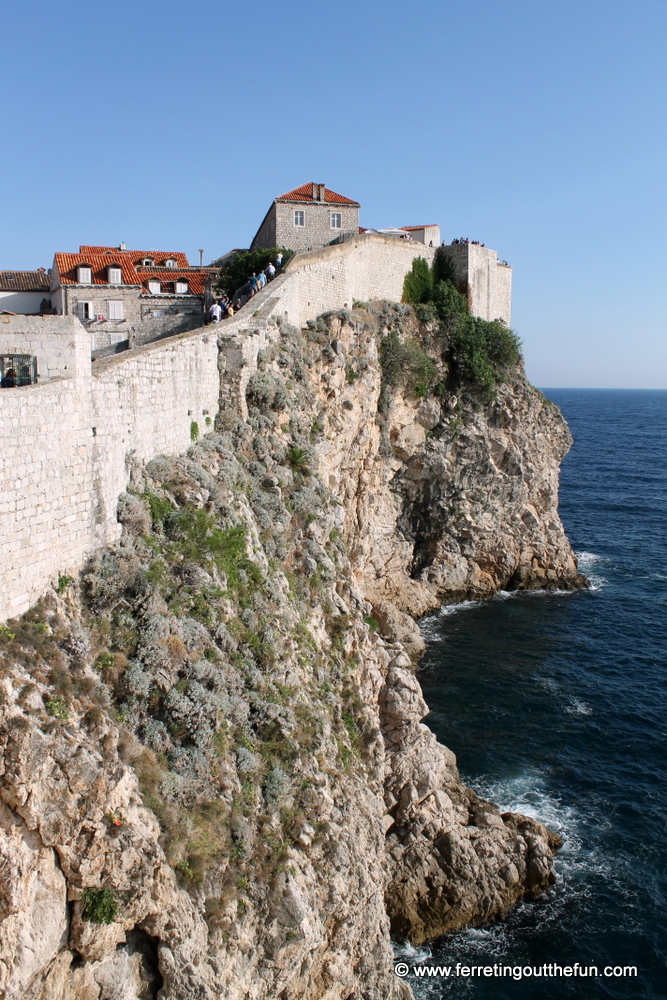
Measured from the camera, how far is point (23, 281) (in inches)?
1291

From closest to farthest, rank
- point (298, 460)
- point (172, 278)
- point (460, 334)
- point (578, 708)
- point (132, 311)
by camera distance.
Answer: point (298, 460), point (578, 708), point (132, 311), point (172, 278), point (460, 334)

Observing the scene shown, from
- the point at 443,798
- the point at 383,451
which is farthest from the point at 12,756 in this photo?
the point at 383,451

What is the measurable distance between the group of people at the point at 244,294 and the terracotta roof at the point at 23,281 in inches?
349

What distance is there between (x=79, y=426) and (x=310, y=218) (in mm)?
26087

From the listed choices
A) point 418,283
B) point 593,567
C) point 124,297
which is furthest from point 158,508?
point 593,567

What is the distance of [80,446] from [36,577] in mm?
2623

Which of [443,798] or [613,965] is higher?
[443,798]

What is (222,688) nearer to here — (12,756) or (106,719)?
(106,719)

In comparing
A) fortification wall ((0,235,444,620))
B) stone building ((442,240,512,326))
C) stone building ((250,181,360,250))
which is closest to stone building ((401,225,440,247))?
stone building ((442,240,512,326))

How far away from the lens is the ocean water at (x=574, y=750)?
17172 millimetres

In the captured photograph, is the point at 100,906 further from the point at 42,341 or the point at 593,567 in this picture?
the point at 593,567

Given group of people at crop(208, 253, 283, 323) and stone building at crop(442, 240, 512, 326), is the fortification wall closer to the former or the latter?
group of people at crop(208, 253, 283, 323)

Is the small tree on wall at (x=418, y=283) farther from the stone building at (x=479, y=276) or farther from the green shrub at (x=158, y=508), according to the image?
the green shrub at (x=158, y=508)

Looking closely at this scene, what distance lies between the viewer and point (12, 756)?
9.62 metres
